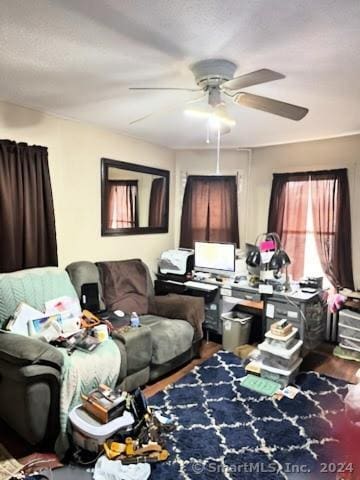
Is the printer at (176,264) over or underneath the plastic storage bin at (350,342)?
over

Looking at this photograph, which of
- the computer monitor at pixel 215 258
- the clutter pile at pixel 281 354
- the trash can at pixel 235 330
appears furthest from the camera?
the computer monitor at pixel 215 258

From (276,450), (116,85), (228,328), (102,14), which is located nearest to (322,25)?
(102,14)

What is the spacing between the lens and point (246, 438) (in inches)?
86.4

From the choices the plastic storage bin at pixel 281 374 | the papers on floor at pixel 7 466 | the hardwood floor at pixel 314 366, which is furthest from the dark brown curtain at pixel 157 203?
the papers on floor at pixel 7 466

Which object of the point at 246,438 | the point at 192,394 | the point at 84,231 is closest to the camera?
the point at 246,438

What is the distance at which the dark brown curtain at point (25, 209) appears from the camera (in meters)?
2.73

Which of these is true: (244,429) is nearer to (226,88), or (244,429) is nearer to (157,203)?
(226,88)

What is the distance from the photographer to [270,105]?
194 cm

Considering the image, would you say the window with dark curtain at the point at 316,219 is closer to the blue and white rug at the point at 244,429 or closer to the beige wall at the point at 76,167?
the blue and white rug at the point at 244,429

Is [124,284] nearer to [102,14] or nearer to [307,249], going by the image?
[307,249]

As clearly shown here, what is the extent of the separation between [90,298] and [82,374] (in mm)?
1023

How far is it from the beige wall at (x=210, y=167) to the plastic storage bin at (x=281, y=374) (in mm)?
1779

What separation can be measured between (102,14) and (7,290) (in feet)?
6.59

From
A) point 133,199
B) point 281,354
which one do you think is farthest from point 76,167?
point 281,354
